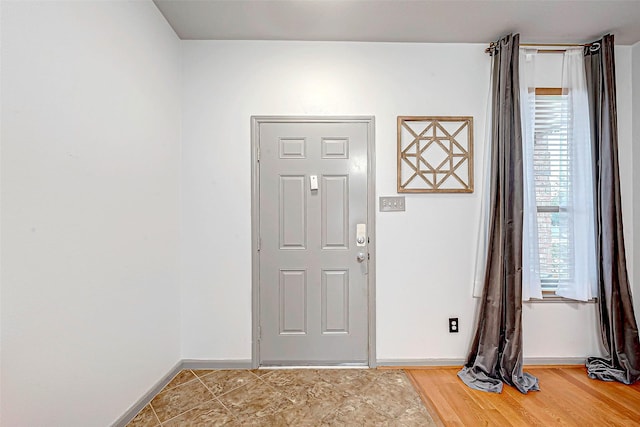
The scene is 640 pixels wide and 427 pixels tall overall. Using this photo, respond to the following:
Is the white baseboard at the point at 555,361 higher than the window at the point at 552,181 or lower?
lower

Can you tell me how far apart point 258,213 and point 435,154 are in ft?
5.01

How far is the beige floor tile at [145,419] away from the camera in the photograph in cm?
190

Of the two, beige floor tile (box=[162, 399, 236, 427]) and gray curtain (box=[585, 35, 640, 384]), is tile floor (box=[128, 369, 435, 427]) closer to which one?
beige floor tile (box=[162, 399, 236, 427])

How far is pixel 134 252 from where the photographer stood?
198cm

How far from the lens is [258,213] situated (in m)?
2.64

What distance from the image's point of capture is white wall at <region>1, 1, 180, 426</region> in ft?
4.05

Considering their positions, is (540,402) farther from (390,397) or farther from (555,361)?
(390,397)

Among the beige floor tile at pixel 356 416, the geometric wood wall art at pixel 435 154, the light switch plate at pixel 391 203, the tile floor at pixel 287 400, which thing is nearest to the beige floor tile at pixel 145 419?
the tile floor at pixel 287 400

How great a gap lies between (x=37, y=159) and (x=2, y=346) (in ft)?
2.34

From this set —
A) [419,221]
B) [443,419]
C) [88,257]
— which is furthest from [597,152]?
[88,257]

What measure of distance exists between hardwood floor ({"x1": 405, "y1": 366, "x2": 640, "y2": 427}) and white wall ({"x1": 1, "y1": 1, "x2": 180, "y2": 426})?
192cm

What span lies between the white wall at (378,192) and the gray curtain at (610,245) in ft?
0.70

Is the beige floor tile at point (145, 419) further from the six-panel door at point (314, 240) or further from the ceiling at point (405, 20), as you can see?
the ceiling at point (405, 20)

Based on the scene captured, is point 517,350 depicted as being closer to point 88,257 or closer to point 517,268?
point 517,268
